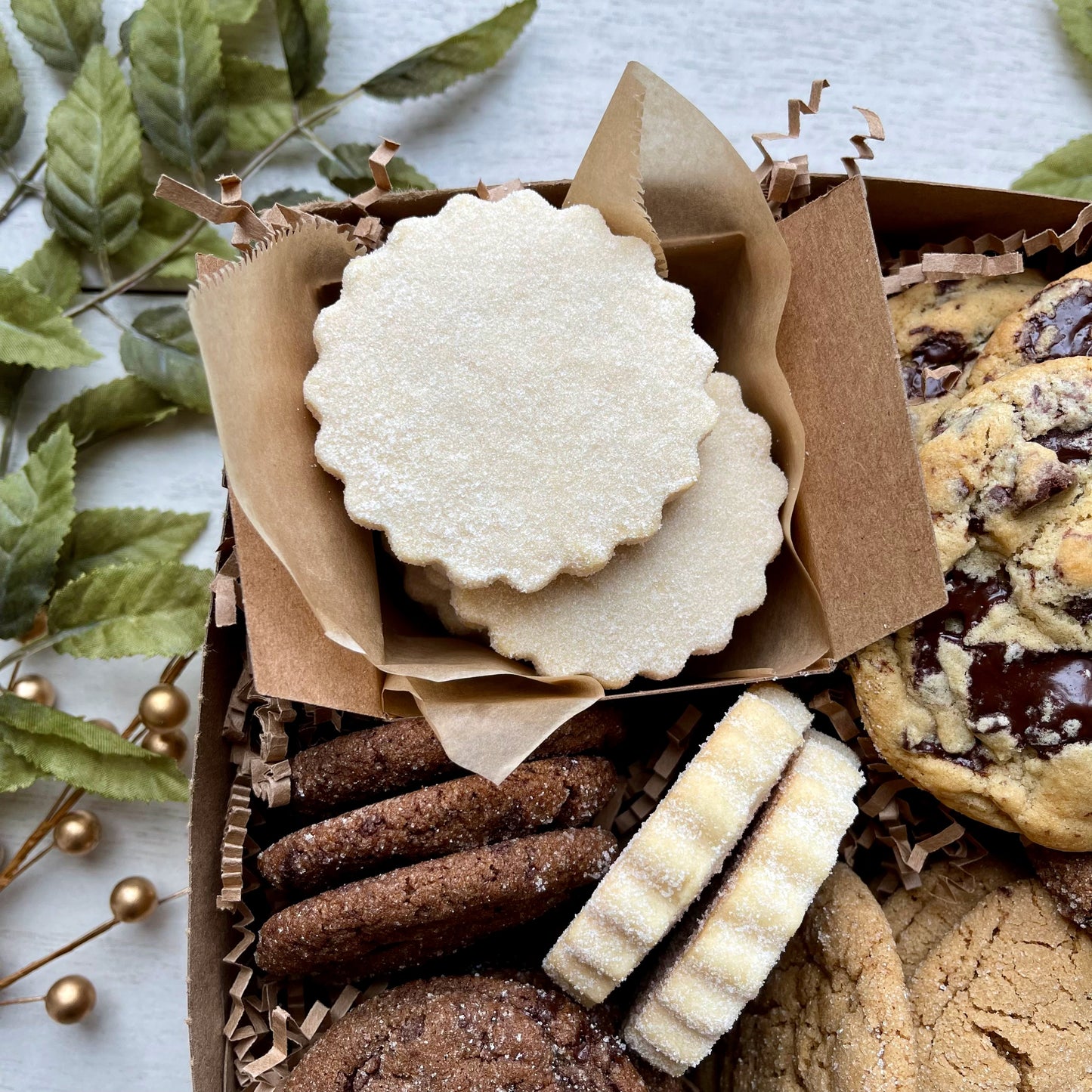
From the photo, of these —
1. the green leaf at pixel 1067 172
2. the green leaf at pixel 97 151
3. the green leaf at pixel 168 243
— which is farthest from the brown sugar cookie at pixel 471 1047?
the green leaf at pixel 1067 172

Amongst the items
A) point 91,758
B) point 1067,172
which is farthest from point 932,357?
Result: point 91,758

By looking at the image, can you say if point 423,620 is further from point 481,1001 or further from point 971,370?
point 971,370

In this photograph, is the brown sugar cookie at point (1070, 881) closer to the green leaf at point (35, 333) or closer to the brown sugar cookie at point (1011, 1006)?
the brown sugar cookie at point (1011, 1006)

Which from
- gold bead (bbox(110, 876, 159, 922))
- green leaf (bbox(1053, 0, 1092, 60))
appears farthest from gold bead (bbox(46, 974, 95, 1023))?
green leaf (bbox(1053, 0, 1092, 60))

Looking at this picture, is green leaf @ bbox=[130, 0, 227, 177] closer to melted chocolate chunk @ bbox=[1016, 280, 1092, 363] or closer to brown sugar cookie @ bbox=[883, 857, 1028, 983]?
melted chocolate chunk @ bbox=[1016, 280, 1092, 363]

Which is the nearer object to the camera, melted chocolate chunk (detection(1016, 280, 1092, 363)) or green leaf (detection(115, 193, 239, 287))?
melted chocolate chunk (detection(1016, 280, 1092, 363))

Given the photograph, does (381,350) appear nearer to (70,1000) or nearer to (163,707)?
(163,707)

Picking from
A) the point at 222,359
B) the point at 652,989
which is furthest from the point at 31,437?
the point at 652,989

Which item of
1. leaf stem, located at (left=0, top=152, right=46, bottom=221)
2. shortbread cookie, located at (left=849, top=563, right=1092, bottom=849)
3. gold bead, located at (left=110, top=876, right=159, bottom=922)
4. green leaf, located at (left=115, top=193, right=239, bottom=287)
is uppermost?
leaf stem, located at (left=0, top=152, right=46, bottom=221)

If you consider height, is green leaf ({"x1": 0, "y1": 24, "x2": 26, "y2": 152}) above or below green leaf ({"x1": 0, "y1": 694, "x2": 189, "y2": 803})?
above
